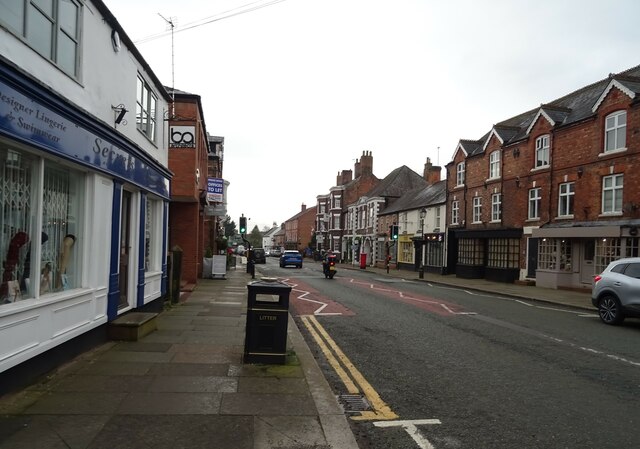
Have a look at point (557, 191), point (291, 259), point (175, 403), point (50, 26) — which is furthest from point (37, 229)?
point (291, 259)

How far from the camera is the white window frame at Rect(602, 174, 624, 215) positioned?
20312mm

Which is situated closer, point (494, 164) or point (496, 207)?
point (496, 207)

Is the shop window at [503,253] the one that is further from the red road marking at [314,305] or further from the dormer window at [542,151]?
the red road marking at [314,305]

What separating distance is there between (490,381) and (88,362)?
5.46 m

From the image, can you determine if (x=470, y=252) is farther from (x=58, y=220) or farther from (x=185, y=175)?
(x=58, y=220)

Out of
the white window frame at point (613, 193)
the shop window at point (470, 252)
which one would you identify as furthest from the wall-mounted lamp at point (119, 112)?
the shop window at point (470, 252)

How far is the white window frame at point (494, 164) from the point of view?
96.6 ft

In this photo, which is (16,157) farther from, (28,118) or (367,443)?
(367,443)

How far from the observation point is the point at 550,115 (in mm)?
24750

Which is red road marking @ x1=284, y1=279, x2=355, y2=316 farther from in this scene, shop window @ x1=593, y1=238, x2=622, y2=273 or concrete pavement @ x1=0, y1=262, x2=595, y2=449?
shop window @ x1=593, y1=238, x2=622, y2=273

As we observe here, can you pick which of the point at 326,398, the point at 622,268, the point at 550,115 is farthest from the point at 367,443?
the point at 550,115

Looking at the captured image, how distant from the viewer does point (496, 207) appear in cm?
2948

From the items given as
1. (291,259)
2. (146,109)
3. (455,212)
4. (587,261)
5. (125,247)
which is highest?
(146,109)

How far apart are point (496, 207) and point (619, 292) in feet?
58.9
